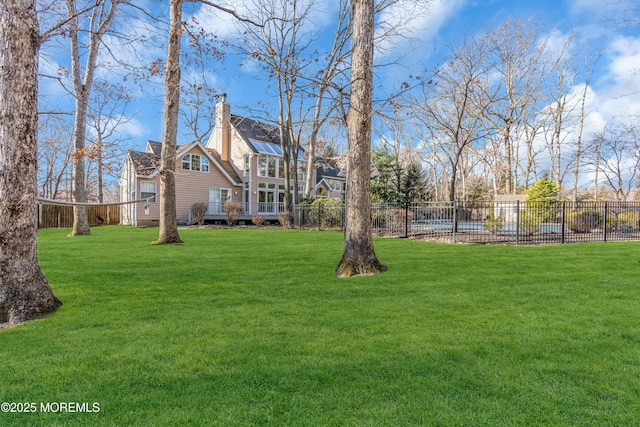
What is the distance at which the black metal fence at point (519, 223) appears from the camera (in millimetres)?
11023

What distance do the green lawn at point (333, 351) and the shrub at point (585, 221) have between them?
930 cm

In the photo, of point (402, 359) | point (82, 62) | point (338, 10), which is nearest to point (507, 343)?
point (402, 359)

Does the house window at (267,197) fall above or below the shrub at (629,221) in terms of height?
above

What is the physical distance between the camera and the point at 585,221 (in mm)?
13367

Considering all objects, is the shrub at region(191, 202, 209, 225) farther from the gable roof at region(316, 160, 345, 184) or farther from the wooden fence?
the gable roof at region(316, 160, 345, 184)

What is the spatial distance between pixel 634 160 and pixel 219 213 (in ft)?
90.8

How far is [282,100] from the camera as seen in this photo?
19.4 meters

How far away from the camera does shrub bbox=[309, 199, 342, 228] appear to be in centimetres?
1636

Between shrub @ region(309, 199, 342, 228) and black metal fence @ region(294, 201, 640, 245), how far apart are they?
50 centimetres

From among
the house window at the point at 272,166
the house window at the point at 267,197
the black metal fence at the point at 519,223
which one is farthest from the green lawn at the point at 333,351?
the house window at the point at 272,166

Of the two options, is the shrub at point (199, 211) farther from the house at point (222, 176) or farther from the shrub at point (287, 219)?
the shrub at point (287, 219)

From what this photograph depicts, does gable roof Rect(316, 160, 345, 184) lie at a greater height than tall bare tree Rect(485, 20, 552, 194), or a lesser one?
lesser

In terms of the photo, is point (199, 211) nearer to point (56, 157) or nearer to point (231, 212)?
point (231, 212)

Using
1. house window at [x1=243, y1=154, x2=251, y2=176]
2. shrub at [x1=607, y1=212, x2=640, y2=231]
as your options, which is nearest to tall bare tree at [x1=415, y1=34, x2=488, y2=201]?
shrub at [x1=607, y1=212, x2=640, y2=231]
